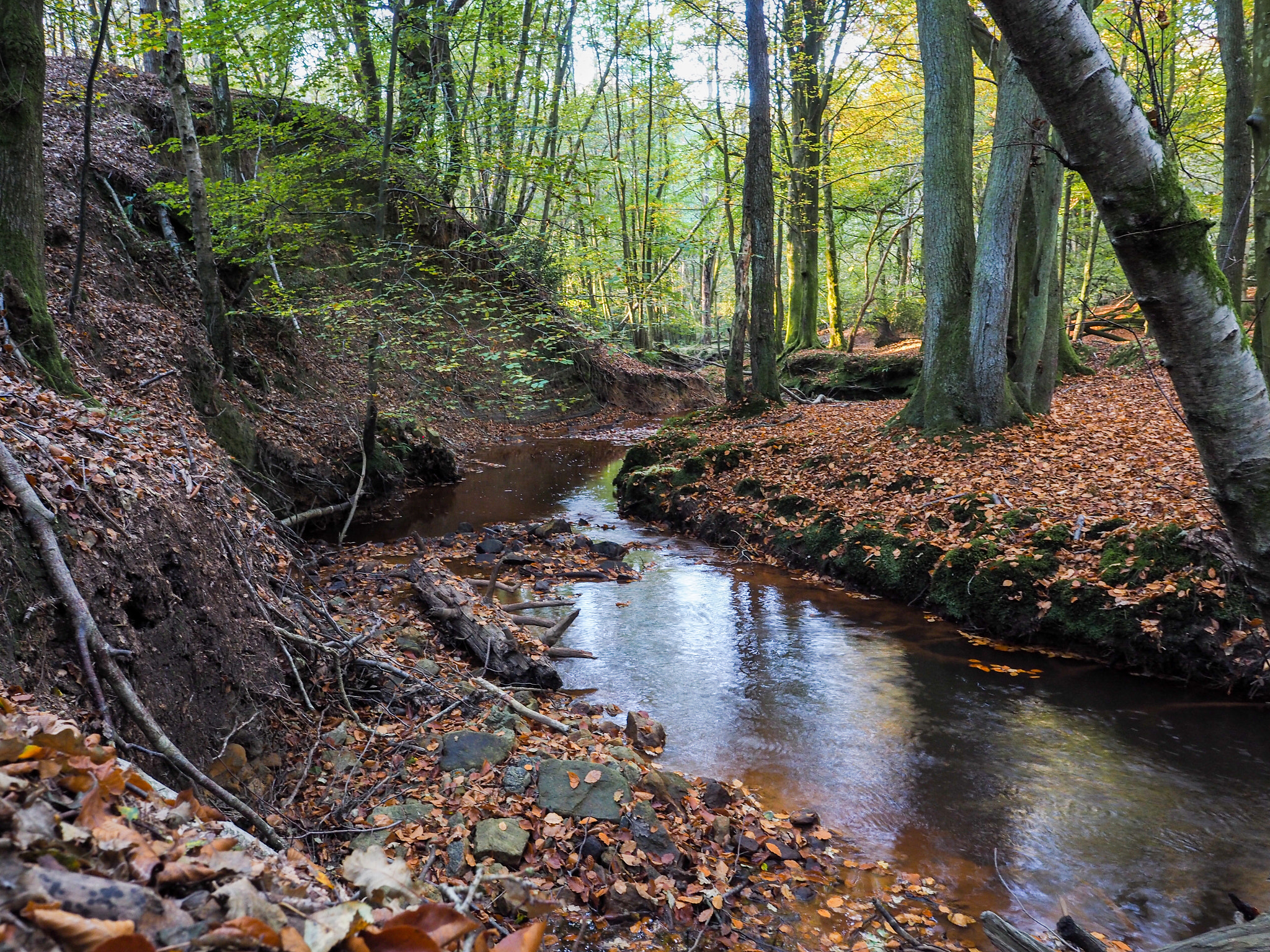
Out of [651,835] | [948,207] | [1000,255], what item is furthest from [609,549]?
[948,207]

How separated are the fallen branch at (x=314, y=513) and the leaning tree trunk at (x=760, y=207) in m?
8.61

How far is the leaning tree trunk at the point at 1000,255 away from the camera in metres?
10.0

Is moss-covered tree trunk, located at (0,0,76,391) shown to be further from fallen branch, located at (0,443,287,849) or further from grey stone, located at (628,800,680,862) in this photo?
grey stone, located at (628,800,680,862)

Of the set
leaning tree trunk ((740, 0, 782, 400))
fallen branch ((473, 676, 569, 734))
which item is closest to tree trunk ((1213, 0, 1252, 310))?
leaning tree trunk ((740, 0, 782, 400))

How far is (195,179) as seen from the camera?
8781 mm

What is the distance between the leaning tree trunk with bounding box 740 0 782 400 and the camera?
1398 cm

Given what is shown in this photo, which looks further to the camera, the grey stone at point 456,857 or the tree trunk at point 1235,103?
the tree trunk at point 1235,103

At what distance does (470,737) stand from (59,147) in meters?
11.9

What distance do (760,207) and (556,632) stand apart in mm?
10747

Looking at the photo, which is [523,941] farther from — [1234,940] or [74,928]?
[1234,940]

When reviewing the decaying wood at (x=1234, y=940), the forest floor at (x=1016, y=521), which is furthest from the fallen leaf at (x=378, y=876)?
the forest floor at (x=1016, y=521)

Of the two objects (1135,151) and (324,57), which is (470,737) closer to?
(1135,151)

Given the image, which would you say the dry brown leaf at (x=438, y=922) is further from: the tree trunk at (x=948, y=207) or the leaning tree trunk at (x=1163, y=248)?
the tree trunk at (x=948, y=207)

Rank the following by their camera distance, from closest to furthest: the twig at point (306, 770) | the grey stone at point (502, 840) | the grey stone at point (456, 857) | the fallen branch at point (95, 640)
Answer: the fallen branch at point (95, 640) → the grey stone at point (456, 857) → the grey stone at point (502, 840) → the twig at point (306, 770)
